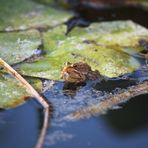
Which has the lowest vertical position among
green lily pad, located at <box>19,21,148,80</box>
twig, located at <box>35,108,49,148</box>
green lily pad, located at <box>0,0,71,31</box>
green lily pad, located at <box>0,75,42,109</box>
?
green lily pad, located at <box>0,0,71,31</box>

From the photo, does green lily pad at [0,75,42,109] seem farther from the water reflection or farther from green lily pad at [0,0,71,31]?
green lily pad at [0,0,71,31]

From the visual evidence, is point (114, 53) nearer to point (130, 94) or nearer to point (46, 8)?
point (130, 94)

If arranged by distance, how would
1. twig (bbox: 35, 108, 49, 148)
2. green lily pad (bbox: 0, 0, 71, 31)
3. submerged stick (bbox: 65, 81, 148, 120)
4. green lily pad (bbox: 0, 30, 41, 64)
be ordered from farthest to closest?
green lily pad (bbox: 0, 0, 71, 31) → green lily pad (bbox: 0, 30, 41, 64) → submerged stick (bbox: 65, 81, 148, 120) → twig (bbox: 35, 108, 49, 148)

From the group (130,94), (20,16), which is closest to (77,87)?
(130,94)

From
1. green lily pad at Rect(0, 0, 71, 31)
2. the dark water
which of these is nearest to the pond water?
the dark water

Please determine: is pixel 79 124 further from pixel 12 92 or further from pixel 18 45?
pixel 18 45

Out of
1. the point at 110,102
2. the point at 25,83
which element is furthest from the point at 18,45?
the point at 110,102

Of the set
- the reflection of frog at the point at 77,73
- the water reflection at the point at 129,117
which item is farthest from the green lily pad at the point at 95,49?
the water reflection at the point at 129,117
